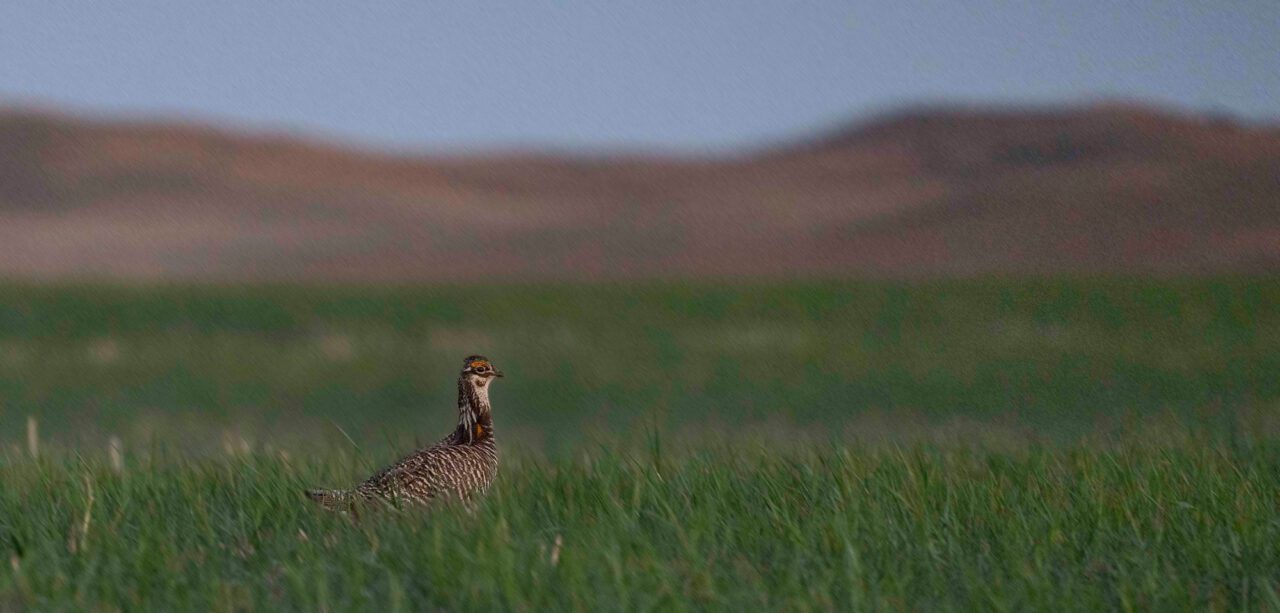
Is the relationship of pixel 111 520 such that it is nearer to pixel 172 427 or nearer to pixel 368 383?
pixel 172 427

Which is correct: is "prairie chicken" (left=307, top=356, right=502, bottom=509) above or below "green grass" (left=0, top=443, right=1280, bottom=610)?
above

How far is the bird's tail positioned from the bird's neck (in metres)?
0.64

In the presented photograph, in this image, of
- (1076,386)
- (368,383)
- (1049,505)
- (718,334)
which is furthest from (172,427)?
(1049,505)

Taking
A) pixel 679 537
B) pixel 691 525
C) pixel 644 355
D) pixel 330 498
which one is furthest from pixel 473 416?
pixel 644 355

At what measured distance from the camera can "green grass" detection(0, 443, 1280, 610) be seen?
16.3 feet

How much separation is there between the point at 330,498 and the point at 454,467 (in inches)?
20.1

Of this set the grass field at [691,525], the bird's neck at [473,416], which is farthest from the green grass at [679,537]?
the bird's neck at [473,416]

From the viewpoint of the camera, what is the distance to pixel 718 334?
22.9 metres

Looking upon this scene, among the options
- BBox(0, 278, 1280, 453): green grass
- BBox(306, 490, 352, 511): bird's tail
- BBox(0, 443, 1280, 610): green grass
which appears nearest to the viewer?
BBox(0, 443, 1280, 610): green grass

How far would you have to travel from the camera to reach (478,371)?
630cm

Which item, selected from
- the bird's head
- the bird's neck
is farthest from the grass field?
the bird's head

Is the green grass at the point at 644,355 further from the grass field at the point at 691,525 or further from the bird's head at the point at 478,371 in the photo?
the bird's head at the point at 478,371

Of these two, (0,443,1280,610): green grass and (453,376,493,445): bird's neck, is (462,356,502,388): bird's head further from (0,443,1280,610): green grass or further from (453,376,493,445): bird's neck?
(0,443,1280,610): green grass

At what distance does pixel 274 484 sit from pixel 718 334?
1689 centimetres
